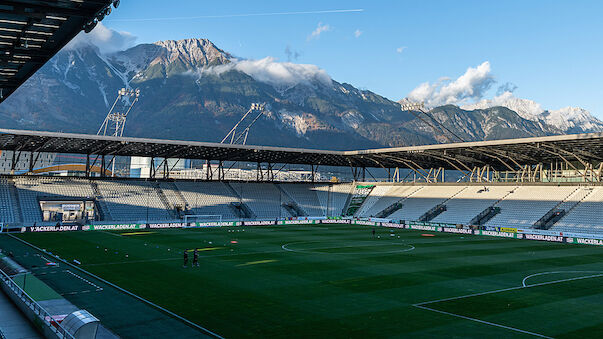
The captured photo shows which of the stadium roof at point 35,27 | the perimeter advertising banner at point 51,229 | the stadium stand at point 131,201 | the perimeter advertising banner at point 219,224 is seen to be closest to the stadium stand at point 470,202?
the perimeter advertising banner at point 219,224

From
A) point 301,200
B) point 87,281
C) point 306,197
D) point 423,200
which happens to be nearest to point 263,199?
point 301,200

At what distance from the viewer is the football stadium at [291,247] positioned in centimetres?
1814

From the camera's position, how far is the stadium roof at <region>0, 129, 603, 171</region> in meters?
60.5

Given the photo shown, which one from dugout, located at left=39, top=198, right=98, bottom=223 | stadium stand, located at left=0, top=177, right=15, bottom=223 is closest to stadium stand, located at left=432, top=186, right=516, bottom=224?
dugout, located at left=39, top=198, right=98, bottom=223

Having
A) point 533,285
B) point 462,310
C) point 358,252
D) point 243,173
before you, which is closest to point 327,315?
point 462,310

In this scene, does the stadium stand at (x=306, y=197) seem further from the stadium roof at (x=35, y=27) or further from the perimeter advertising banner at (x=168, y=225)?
the stadium roof at (x=35, y=27)

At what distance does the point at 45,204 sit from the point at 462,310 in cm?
6359

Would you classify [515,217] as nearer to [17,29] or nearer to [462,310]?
[462,310]

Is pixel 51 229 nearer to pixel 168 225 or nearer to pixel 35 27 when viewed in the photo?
pixel 168 225

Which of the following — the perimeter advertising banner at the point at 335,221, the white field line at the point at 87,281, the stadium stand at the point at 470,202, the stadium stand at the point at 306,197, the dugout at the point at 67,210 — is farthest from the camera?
the stadium stand at the point at 306,197

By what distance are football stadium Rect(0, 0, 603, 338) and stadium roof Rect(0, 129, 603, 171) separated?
0.38 meters

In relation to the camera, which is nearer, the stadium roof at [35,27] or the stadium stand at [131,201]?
the stadium roof at [35,27]

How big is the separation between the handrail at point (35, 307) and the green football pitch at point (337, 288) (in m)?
2.40

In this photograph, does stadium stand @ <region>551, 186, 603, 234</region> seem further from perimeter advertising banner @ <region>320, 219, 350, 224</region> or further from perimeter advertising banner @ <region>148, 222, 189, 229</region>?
perimeter advertising banner @ <region>148, 222, 189, 229</region>
